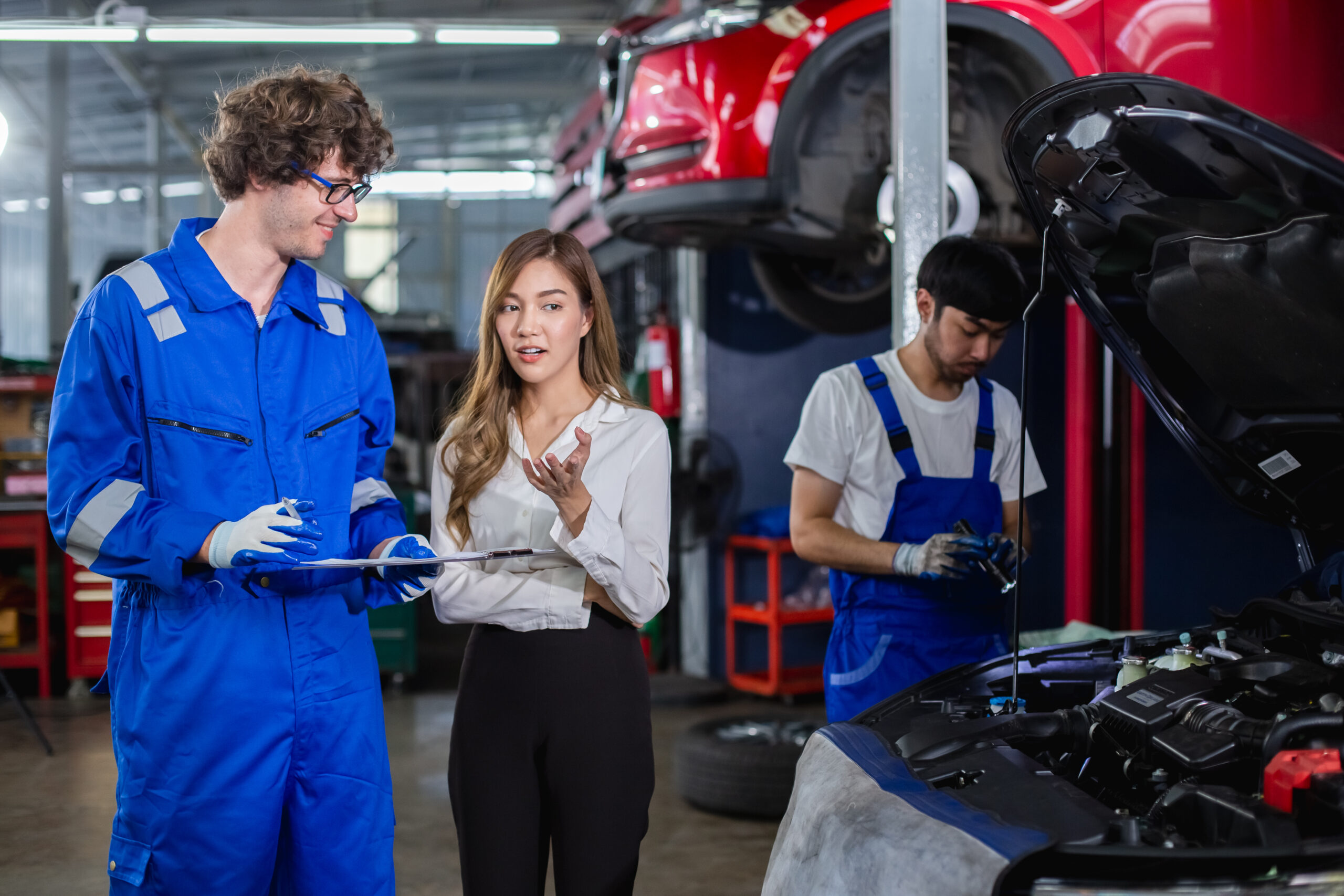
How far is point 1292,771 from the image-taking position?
3.76ft

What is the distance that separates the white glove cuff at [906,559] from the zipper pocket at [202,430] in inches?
43.2

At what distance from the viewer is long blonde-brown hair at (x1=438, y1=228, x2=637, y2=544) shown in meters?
1.68

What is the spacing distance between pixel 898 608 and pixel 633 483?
0.67m

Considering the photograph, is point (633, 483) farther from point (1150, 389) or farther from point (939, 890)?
point (1150, 389)

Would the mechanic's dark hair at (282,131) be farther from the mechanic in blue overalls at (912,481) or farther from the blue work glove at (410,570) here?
the mechanic in blue overalls at (912,481)

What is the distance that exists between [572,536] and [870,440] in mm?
773

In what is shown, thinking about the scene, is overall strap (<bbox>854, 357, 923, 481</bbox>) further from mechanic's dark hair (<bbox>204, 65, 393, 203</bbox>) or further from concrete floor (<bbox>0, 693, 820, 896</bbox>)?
concrete floor (<bbox>0, 693, 820, 896</bbox>)

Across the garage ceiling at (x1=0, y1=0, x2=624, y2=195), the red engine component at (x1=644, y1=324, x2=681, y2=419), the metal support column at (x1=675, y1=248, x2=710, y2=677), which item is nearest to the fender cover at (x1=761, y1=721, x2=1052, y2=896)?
the metal support column at (x1=675, y1=248, x2=710, y2=677)

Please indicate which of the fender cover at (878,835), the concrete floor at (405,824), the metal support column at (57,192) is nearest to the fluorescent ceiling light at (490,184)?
the metal support column at (57,192)

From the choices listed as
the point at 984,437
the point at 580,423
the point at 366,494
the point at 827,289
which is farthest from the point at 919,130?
the point at 827,289

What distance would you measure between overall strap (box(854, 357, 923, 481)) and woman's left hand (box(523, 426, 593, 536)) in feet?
2.50

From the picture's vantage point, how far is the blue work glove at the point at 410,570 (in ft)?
5.24

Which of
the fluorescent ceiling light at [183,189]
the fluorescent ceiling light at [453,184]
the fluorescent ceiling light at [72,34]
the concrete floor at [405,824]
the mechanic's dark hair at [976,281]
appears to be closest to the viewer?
the mechanic's dark hair at [976,281]

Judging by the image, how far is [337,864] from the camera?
5.11 feet
